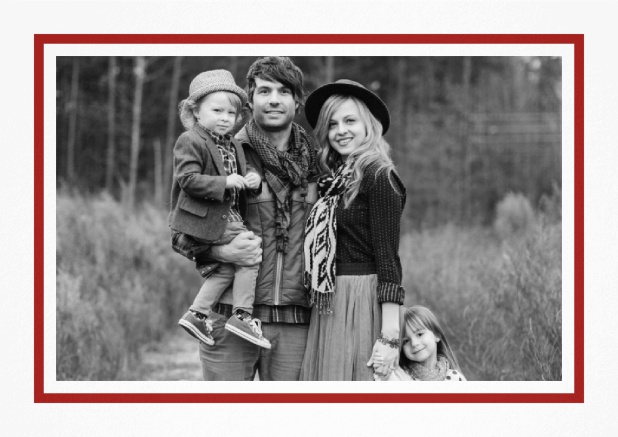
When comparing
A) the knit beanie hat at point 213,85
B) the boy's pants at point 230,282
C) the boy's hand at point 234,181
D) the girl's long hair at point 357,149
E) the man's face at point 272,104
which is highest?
the knit beanie hat at point 213,85

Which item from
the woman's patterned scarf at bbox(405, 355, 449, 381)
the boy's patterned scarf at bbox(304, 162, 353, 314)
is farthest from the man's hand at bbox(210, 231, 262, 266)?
the woman's patterned scarf at bbox(405, 355, 449, 381)

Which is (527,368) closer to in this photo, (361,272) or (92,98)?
(361,272)

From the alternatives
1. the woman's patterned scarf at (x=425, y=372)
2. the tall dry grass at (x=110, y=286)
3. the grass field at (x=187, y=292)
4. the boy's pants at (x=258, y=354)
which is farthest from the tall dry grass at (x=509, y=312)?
the tall dry grass at (x=110, y=286)

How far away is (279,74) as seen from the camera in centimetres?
331

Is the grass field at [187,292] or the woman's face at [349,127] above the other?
the woman's face at [349,127]

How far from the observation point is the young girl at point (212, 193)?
322cm

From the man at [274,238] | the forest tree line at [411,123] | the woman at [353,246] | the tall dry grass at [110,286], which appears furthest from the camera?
the forest tree line at [411,123]

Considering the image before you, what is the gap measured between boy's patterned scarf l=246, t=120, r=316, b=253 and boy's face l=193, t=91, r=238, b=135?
0.12 m

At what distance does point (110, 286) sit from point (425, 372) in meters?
4.99

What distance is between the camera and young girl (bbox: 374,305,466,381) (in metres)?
3.50

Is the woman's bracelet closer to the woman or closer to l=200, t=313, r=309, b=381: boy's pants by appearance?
the woman

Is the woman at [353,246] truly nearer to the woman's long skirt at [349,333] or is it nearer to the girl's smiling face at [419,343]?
the woman's long skirt at [349,333]

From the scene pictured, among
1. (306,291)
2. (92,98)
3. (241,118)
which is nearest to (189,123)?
(241,118)
